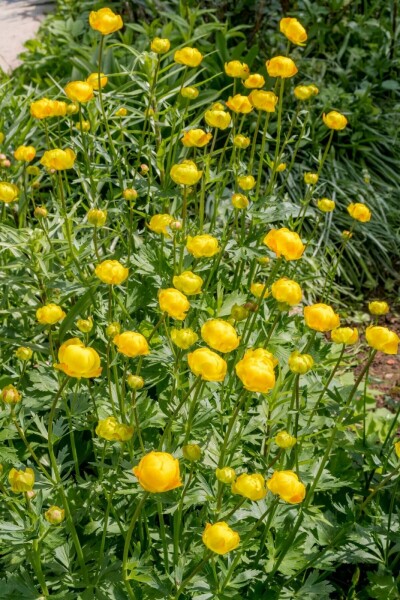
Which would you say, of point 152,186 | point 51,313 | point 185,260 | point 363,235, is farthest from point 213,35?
point 51,313

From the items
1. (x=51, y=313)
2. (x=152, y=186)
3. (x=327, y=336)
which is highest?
(x=51, y=313)

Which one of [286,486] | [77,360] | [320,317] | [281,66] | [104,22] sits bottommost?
[286,486]

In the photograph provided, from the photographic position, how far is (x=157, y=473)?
1.00m

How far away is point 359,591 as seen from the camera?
178 centimetres

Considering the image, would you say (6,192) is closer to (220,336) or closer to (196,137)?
(196,137)

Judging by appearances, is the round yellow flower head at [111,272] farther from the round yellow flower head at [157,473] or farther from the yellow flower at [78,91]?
the yellow flower at [78,91]

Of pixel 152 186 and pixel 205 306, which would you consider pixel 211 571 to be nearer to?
pixel 205 306

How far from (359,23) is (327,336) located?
183cm

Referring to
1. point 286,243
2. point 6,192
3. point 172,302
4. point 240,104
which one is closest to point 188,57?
point 240,104

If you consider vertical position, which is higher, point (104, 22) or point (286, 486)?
A: point (104, 22)

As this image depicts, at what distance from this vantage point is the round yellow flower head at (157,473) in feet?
3.28

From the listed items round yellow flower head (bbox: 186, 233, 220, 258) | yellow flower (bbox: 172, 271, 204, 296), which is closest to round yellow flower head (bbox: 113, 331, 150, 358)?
yellow flower (bbox: 172, 271, 204, 296)

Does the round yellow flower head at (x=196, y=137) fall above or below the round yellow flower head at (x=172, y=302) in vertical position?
above

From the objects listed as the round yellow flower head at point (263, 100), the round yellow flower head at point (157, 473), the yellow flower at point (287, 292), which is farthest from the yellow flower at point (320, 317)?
the round yellow flower head at point (263, 100)
